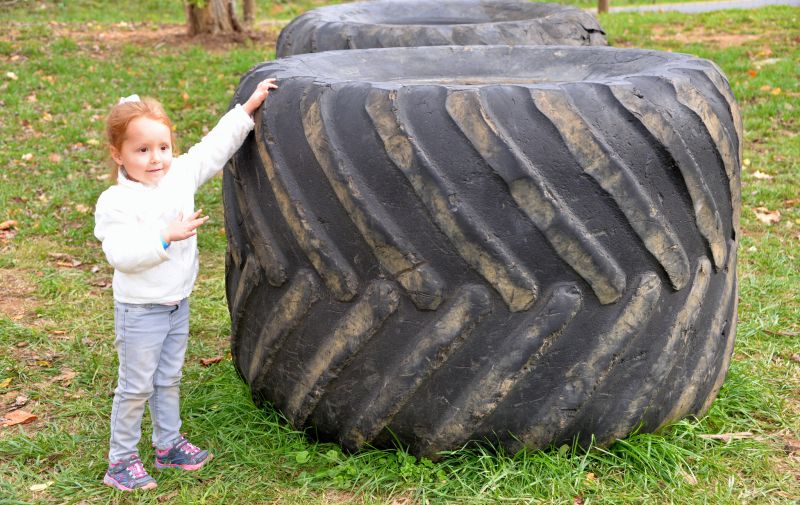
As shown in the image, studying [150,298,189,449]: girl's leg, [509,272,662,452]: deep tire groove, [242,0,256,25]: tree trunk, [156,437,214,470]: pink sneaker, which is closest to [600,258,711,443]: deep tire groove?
[509,272,662,452]: deep tire groove

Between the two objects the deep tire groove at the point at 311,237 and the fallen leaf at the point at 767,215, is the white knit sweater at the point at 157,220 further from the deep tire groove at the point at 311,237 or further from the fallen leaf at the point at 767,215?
the fallen leaf at the point at 767,215

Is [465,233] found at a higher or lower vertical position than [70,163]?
higher

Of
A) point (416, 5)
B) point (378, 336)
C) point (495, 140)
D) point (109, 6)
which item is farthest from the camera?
point (109, 6)

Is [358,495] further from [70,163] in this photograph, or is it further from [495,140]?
[70,163]

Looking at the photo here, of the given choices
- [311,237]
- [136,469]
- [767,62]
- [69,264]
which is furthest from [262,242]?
[767,62]

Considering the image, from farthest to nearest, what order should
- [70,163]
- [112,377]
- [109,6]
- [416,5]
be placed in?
[109,6] → [70,163] → [416,5] → [112,377]

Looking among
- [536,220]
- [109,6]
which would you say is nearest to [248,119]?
[536,220]

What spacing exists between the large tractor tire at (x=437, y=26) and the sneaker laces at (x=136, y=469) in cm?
270

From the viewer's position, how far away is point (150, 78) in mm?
10320

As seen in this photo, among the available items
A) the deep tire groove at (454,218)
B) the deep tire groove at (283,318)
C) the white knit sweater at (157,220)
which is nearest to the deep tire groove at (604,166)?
the deep tire groove at (454,218)

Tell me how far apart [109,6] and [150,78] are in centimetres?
773

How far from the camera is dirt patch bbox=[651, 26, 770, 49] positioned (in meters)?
11.6

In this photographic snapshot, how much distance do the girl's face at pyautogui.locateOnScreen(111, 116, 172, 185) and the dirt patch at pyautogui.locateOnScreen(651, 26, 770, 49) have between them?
32.4ft

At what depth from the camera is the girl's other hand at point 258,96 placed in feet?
9.86
